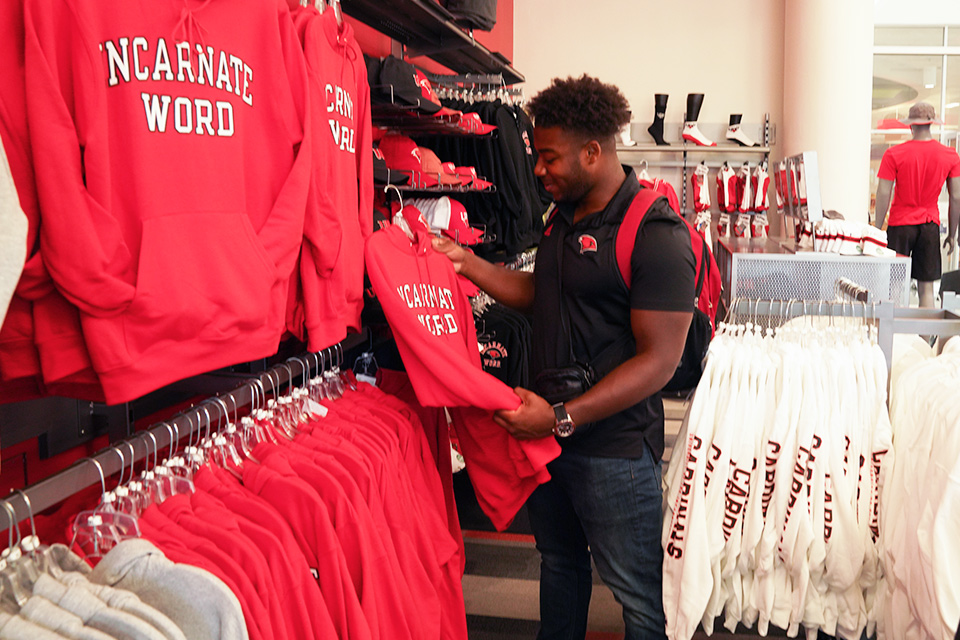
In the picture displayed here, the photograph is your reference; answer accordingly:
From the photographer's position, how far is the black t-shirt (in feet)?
6.14

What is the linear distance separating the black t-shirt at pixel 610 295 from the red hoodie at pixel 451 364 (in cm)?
16

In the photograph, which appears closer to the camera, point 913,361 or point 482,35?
point 913,361

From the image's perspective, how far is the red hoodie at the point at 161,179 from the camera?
1133 mm

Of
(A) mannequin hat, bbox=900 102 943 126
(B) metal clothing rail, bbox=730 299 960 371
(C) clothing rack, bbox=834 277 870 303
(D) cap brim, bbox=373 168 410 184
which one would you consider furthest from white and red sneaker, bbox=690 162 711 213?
(D) cap brim, bbox=373 168 410 184

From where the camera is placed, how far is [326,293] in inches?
67.5

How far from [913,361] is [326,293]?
1.67 m

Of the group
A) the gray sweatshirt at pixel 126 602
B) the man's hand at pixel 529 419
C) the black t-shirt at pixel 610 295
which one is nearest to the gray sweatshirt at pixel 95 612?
the gray sweatshirt at pixel 126 602

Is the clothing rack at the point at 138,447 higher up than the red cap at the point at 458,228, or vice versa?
the red cap at the point at 458,228

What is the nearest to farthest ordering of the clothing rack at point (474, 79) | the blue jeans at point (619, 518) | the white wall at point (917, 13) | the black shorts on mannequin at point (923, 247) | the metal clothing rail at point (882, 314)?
the blue jeans at point (619, 518)
the metal clothing rail at point (882, 314)
the clothing rack at point (474, 79)
the black shorts on mannequin at point (923, 247)
the white wall at point (917, 13)

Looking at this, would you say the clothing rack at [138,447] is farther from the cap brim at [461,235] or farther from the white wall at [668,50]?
the white wall at [668,50]

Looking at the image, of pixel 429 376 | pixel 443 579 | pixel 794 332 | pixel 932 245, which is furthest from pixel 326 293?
pixel 932 245

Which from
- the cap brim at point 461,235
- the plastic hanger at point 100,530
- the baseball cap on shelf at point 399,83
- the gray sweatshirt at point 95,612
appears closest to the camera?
the gray sweatshirt at point 95,612

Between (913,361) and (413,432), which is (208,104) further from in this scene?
(913,361)

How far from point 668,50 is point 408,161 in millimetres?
6052
